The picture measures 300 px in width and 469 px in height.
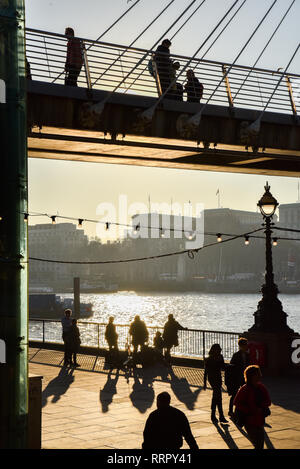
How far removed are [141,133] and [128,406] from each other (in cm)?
566

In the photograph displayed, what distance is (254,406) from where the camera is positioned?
948 centimetres

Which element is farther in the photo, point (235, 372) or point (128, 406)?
point (128, 406)

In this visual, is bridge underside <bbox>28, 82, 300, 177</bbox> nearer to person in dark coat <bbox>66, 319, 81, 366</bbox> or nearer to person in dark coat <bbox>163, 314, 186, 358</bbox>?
person in dark coat <bbox>163, 314, 186, 358</bbox>

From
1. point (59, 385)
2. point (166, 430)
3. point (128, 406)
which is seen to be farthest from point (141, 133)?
point (166, 430)

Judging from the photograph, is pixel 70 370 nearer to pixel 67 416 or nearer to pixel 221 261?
pixel 67 416

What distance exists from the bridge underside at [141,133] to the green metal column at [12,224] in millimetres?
8071

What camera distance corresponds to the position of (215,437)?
12.5m

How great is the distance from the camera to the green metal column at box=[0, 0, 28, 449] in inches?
240

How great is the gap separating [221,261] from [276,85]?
164 m

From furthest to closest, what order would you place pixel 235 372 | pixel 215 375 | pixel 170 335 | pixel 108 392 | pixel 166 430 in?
pixel 170 335, pixel 108 392, pixel 215 375, pixel 235 372, pixel 166 430

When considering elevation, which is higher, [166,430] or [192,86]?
[192,86]

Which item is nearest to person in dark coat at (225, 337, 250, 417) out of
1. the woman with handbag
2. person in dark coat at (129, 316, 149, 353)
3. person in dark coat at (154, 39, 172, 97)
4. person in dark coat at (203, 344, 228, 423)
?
person in dark coat at (203, 344, 228, 423)

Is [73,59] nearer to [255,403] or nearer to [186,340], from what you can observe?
[255,403]
